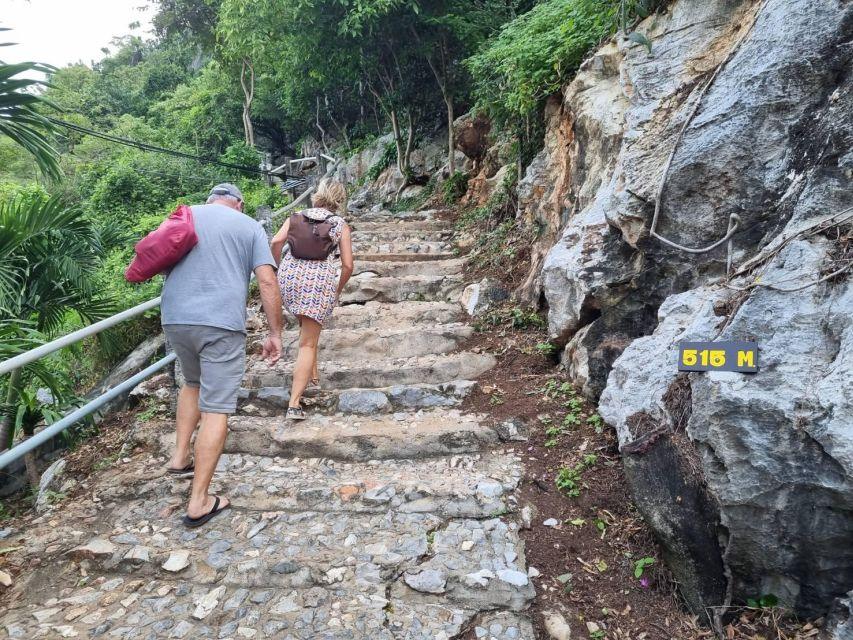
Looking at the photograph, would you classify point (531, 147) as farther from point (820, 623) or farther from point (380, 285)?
point (820, 623)

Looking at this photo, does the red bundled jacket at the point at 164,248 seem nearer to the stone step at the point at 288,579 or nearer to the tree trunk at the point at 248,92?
the stone step at the point at 288,579

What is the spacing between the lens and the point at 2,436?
3.55 m

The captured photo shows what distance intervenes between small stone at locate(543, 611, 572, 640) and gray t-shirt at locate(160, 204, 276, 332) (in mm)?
1998

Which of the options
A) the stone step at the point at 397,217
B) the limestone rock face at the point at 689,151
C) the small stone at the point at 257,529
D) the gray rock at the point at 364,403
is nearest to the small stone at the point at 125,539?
the small stone at the point at 257,529

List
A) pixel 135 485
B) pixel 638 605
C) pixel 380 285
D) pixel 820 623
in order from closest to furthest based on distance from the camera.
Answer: pixel 820 623
pixel 638 605
pixel 135 485
pixel 380 285

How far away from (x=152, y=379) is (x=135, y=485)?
1271 millimetres

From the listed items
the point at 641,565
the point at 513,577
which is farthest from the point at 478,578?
the point at 641,565

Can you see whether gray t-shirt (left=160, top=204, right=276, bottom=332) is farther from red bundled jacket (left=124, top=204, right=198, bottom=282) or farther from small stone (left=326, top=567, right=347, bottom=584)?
small stone (left=326, top=567, right=347, bottom=584)

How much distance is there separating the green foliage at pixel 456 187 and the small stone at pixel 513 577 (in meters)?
8.86

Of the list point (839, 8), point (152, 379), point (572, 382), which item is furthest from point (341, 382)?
point (839, 8)

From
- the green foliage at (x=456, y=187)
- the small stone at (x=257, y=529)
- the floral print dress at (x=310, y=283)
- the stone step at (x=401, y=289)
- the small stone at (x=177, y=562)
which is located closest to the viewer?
the small stone at (x=177, y=562)

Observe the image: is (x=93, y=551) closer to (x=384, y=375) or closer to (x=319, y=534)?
(x=319, y=534)

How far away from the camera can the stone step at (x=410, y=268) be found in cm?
649

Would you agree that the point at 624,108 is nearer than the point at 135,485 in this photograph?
No
